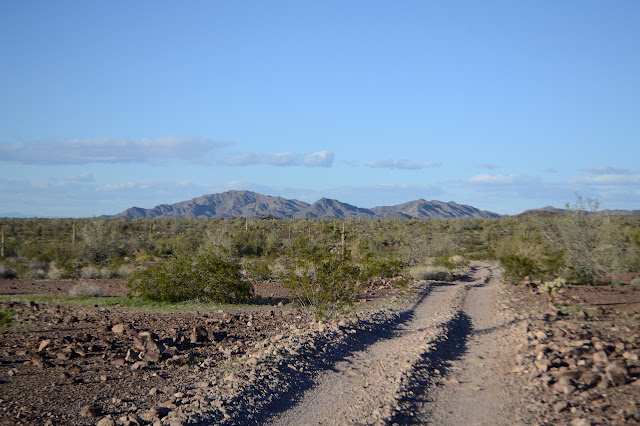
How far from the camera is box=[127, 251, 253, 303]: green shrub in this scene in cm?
2000

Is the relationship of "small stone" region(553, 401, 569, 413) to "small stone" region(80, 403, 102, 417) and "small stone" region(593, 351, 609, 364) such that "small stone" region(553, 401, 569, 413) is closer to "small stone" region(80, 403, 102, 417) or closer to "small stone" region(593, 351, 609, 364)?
"small stone" region(593, 351, 609, 364)

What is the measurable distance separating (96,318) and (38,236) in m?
56.0

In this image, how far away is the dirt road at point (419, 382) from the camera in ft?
23.4

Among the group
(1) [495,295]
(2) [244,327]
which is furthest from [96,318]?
(1) [495,295]

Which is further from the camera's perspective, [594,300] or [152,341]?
[594,300]

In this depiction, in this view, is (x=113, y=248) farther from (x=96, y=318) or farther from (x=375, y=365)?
(x=375, y=365)

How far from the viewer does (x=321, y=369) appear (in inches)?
371

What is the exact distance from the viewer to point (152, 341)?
10.5 m

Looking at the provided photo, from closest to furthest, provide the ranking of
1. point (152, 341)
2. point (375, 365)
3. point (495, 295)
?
point (375, 365) < point (152, 341) < point (495, 295)

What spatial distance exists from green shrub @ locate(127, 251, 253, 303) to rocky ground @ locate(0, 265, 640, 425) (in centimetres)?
433

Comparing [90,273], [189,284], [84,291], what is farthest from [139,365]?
[90,273]

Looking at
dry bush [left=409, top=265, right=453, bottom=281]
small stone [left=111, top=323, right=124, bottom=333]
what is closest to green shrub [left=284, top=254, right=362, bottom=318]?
small stone [left=111, top=323, right=124, bottom=333]

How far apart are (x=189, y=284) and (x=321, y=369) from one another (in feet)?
39.6

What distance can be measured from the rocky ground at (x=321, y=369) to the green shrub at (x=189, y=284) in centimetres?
433
